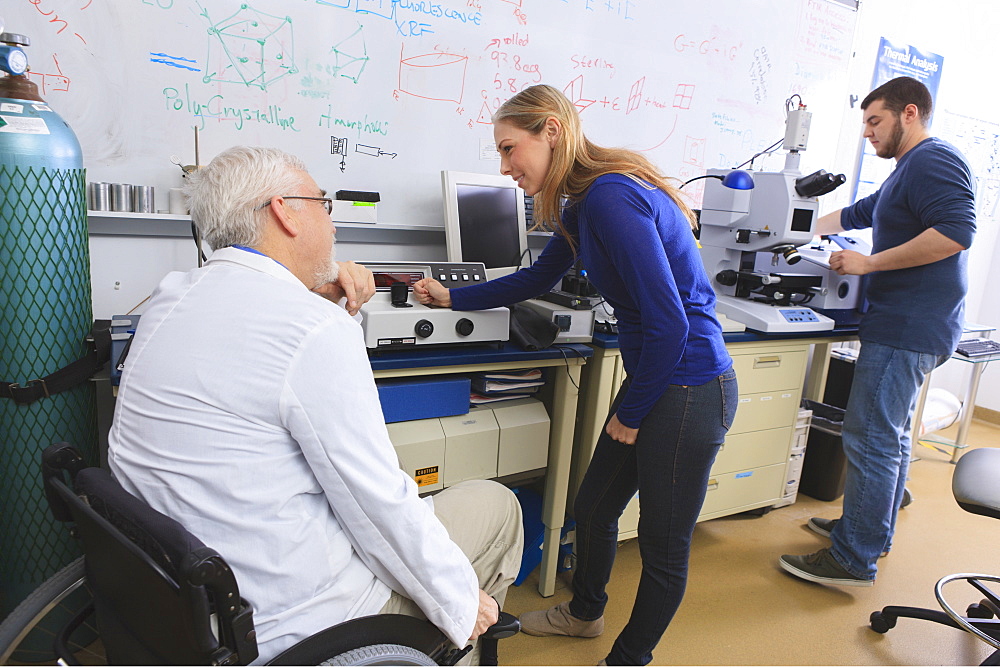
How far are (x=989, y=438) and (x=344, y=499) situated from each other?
4.54 metres

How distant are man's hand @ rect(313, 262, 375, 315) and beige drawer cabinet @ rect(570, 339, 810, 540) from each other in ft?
3.17

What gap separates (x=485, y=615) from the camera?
3.63 ft

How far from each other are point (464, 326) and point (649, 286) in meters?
0.60

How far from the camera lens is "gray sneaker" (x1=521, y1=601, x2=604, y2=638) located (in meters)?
1.82

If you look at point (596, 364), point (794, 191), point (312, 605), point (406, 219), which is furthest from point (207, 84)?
point (794, 191)

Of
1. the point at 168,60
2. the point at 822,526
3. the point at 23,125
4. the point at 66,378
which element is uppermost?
the point at 168,60

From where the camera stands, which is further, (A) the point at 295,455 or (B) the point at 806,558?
(B) the point at 806,558

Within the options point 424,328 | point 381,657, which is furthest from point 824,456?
point 381,657

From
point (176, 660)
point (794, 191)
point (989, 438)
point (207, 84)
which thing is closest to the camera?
point (176, 660)

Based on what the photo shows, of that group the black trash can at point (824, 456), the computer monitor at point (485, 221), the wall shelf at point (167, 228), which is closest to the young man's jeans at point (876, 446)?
the black trash can at point (824, 456)

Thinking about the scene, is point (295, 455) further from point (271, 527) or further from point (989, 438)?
point (989, 438)

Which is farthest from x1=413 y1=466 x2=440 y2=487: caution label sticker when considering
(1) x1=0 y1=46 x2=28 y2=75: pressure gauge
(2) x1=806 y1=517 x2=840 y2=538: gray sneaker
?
(2) x1=806 y1=517 x2=840 y2=538: gray sneaker

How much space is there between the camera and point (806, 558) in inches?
88.9

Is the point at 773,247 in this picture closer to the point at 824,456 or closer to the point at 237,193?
the point at 824,456
